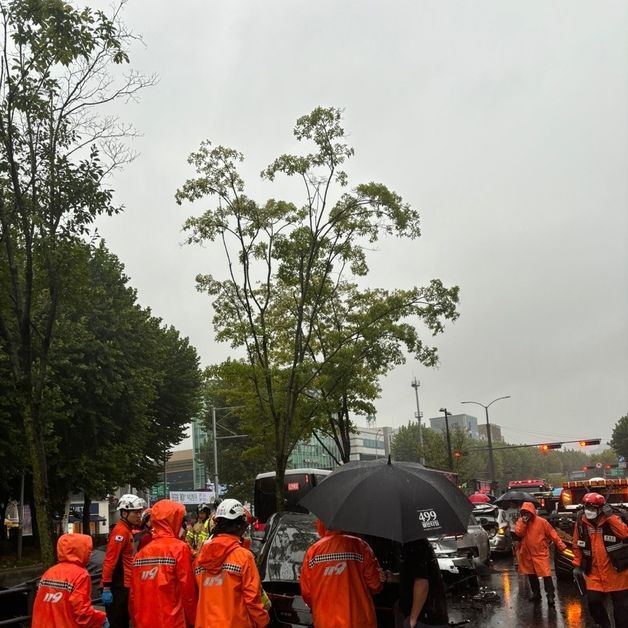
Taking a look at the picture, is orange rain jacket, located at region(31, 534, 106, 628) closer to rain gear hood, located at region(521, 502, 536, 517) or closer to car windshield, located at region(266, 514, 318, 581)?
car windshield, located at region(266, 514, 318, 581)

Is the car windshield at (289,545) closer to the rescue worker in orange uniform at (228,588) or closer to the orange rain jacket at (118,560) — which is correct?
the orange rain jacket at (118,560)

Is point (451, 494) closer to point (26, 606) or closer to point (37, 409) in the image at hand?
point (26, 606)

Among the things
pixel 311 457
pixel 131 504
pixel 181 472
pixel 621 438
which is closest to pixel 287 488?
pixel 131 504

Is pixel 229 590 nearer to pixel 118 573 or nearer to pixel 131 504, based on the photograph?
pixel 118 573

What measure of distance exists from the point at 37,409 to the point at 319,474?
51.8ft


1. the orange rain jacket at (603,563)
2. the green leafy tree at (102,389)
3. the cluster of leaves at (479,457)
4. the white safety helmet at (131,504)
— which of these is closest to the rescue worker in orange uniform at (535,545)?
the orange rain jacket at (603,563)

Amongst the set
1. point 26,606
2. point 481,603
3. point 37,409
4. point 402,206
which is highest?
point 402,206

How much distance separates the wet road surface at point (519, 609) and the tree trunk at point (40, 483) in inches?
245

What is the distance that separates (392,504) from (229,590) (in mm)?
1231

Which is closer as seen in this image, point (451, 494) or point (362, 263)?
point (451, 494)

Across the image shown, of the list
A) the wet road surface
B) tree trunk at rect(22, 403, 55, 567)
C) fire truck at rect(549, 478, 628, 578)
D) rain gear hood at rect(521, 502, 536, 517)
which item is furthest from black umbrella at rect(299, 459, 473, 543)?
fire truck at rect(549, 478, 628, 578)

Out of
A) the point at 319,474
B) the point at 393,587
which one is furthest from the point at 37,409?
the point at 319,474

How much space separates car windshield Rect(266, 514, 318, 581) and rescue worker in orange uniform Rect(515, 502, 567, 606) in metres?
3.55

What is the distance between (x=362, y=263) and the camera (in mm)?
21078
